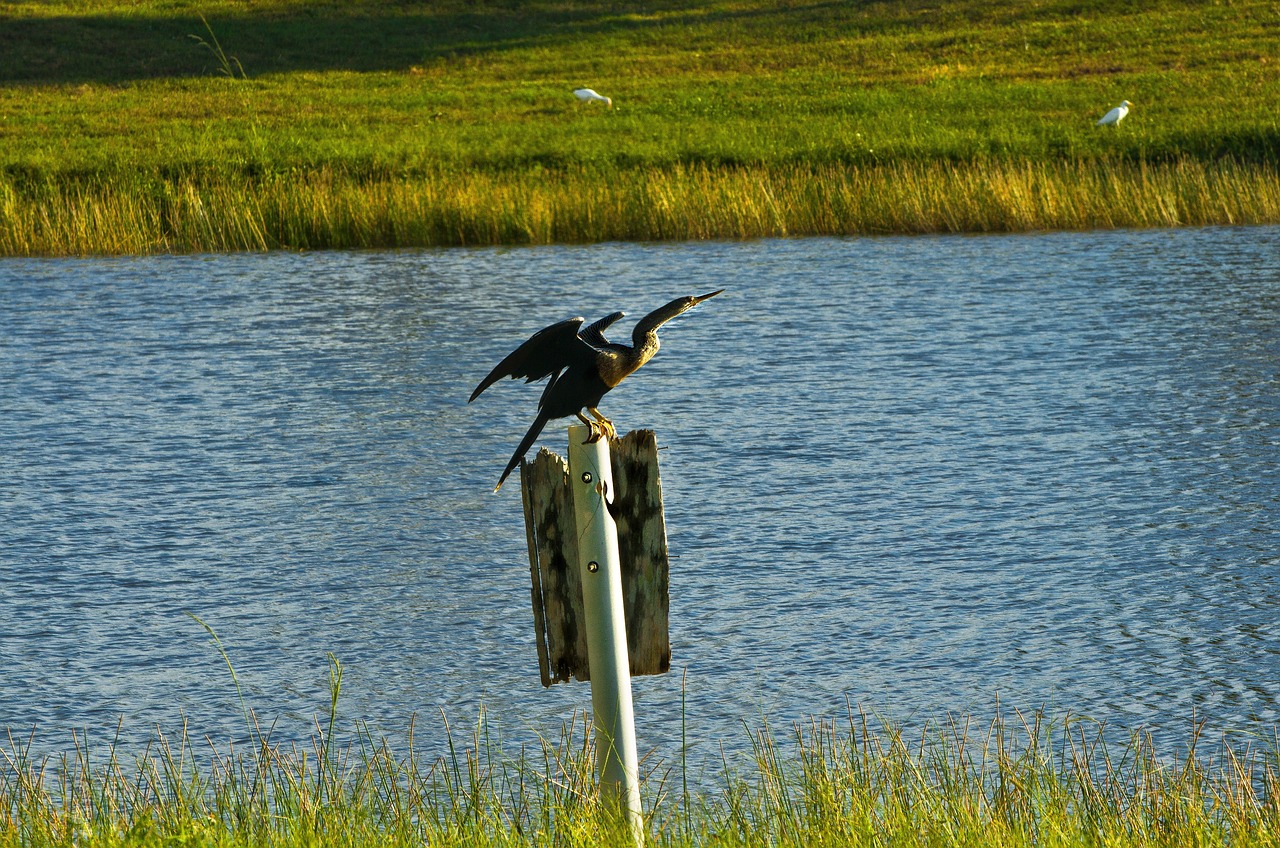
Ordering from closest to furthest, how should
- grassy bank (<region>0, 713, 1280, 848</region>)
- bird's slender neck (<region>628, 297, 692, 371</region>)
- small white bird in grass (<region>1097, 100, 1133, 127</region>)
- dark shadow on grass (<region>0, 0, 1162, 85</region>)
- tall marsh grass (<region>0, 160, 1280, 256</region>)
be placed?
bird's slender neck (<region>628, 297, 692, 371</region>), grassy bank (<region>0, 713, 1280, 848</region>), tall marsh grass (<region>0, 160, 1280, 256</region>), small white bird in grass (<region>1097, 100, 1133, 127</region>), dark shadow on grass (<region>0, 0, 1162, 85</region>)

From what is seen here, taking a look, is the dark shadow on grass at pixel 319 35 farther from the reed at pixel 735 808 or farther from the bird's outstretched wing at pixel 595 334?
the bird's outstretched wing at pixel 595 334

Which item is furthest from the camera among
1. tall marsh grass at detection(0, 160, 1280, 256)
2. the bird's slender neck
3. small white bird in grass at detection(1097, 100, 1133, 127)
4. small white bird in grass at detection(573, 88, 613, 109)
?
small white bird in grass at detection(573, 88, 613, 109)

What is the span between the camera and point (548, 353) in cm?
435

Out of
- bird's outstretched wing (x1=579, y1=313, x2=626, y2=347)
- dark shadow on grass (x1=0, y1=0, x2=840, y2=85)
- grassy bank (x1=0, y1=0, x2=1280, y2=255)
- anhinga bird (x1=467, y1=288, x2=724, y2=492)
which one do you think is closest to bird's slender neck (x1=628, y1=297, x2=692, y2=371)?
anhinga bird (x1=467, y1=288, x2=724, y2=492)

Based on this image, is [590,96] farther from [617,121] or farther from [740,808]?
[740,808]

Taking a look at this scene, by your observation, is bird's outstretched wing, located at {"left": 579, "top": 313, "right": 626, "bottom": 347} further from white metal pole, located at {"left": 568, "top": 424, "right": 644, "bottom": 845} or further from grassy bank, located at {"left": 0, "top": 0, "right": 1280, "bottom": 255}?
grassy bank, located at {"left": 0, "top": 0, "right": 1280, "bottom": 255}

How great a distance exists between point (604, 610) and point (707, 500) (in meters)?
5.75

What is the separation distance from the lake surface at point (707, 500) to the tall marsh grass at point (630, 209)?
6.37 feet

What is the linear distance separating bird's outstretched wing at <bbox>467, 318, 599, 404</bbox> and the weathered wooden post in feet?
0.98

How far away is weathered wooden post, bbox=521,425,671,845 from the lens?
4.00 m

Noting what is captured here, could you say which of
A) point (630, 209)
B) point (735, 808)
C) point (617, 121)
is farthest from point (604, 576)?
point (617, 121)

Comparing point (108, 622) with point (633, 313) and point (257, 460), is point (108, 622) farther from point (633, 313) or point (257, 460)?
point (633, 313)

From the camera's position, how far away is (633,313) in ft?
52.1

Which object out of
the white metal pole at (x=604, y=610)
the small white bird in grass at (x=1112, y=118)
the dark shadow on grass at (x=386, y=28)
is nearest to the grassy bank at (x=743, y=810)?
the white metal pole at (x=604, y=610)
